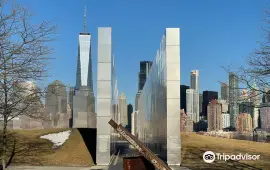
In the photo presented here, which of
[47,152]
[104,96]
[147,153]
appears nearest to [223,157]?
[104,96]

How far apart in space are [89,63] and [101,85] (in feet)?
359

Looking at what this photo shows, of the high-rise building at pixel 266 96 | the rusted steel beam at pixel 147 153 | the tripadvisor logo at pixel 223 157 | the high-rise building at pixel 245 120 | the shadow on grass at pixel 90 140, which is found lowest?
the tripadvisor logo at pixel 223 157

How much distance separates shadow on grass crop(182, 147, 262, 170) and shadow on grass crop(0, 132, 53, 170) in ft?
36.7

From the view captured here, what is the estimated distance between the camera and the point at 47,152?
31.1 meters

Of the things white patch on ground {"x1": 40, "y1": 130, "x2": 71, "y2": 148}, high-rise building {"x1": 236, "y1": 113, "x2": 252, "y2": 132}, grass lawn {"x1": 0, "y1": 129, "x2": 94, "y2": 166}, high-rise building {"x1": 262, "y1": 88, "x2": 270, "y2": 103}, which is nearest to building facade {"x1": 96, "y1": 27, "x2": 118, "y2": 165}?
grass lawn {"x1": 0, "y1": 129, "x2": 94, "y2": 166}

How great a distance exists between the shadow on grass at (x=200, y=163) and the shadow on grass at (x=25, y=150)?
1119 cm

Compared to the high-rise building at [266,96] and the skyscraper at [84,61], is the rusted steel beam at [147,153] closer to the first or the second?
the high-rise building at [266,96]

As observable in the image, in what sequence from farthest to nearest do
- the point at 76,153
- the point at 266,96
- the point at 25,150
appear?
1. the point at 25,150
2. the point at 76,153
3. the point at 266,96

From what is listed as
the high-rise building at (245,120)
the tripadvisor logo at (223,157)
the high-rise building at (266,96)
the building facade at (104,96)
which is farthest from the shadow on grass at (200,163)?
the high-rise building at (266,96)

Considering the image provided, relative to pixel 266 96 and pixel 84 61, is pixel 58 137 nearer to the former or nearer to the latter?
pixel 266 96

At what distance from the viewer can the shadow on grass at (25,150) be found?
2859cm

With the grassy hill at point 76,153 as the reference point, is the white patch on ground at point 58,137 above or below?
above

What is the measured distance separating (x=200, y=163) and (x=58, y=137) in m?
15.6

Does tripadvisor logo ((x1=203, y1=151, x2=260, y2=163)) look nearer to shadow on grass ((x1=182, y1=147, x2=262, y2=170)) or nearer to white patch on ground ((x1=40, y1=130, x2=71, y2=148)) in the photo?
shadow on grass ((x1=182, y1=147, x2=262, y2=170))
